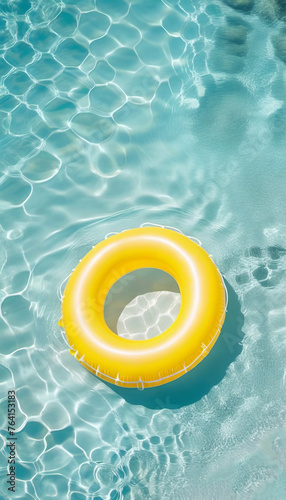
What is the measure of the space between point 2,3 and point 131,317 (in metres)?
4.74

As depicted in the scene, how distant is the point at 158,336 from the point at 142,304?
0.76 meters

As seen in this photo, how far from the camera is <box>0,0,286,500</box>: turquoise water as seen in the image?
4.59m

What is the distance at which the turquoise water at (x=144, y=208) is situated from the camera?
181 inches

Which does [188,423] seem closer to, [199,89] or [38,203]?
[38,203]

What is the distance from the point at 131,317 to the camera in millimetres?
5008

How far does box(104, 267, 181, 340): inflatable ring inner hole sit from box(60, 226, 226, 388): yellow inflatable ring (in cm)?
40

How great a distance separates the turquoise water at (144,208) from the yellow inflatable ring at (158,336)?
0.60m

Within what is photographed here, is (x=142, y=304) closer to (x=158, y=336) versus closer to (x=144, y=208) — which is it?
(x=158, y=336)

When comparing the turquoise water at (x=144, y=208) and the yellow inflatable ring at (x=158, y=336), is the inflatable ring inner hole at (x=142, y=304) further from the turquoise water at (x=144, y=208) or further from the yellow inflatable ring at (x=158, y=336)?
the yellow inflatable ring at (x=158, y=336)

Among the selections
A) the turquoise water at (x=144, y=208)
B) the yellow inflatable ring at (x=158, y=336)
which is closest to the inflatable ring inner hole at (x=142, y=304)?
the turquoise water at (x=144, y=208)

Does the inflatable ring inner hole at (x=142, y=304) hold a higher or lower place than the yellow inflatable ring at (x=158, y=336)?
lower

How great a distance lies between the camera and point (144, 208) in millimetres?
5441

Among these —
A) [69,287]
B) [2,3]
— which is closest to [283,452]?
[69,287]

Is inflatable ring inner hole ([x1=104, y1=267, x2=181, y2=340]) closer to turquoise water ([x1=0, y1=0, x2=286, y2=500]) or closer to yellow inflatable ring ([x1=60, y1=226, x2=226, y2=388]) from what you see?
turquoise water ([x1=0, y1=0, x2=286, y2=500])
